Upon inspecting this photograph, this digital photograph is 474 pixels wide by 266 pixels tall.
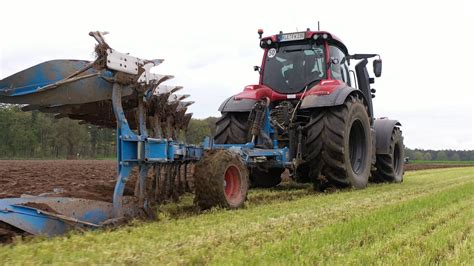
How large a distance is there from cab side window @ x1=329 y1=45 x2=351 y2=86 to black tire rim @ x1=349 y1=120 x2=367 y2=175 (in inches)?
36.3

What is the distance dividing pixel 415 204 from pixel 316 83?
3.21 m

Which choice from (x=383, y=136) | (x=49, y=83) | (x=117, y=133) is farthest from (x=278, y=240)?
(x=383, y=136)

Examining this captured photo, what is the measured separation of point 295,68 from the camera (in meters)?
8.23

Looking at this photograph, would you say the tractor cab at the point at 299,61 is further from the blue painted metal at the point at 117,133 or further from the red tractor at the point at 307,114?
the blue painted metal at the point at 117,133

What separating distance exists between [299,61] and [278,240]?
523cm

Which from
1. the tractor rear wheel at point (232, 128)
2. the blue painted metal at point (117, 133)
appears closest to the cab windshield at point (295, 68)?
the tractor rear wheel at point (232, 128)

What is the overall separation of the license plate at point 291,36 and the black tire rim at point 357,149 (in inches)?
68.0

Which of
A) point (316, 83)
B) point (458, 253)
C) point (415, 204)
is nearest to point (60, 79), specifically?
point (458, 253)

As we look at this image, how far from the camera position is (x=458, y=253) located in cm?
308

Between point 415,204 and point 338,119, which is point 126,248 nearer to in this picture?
point 415,204

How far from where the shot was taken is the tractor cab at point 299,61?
8.10 metres

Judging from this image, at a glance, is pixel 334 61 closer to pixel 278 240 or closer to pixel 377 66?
pixel 377 66

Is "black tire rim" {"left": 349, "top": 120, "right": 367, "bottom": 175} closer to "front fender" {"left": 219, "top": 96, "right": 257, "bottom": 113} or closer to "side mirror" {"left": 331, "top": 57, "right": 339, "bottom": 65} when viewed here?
"side mirror" {"left": 331, "top": 57, "right": 339, "bottom": 65}

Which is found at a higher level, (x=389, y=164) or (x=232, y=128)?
(x=232, y=128)
